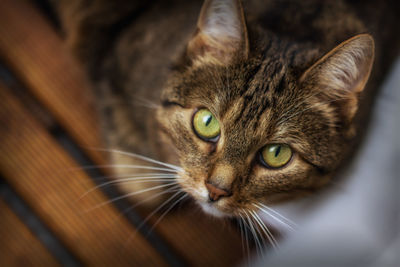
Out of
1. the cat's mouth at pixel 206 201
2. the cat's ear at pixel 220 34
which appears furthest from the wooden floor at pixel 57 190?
the cat's ear at pixel 220 34

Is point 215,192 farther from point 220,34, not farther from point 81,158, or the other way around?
point 81,158

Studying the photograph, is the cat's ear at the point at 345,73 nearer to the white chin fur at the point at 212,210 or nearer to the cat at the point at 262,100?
the cat at the point at 262,100

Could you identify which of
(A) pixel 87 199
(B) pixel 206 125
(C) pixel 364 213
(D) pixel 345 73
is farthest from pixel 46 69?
(C) pixel 364 213

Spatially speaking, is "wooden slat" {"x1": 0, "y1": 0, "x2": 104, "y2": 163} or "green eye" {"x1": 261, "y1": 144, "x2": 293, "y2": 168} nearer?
"green eye" {"x1": 261, "y1": 144, "x2": 293, "y2": 168}

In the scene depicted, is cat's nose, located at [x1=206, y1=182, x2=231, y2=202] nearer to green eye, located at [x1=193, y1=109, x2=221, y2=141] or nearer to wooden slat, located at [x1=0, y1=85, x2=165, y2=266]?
green eye, located at [x1=193, y1=109, x2=221, y2=141]

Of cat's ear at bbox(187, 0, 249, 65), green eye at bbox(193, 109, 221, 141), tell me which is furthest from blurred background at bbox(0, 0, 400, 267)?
cat's ear at bbox(187, 0, 249, 65)

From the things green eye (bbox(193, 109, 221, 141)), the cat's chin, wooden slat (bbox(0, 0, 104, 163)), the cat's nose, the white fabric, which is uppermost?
wooden slat (bbox(0, 0, 104, 163))

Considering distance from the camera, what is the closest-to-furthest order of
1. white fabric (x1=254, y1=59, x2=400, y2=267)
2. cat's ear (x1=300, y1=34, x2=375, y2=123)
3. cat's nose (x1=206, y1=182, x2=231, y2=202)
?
cat's ear (x1=300, y1=34, x2=375, y2=123) → cat's nose (x1=206, y1=182, x2=231, y2=202) → white fabric (x1=254, y1=59, x2=400, y2=267)
